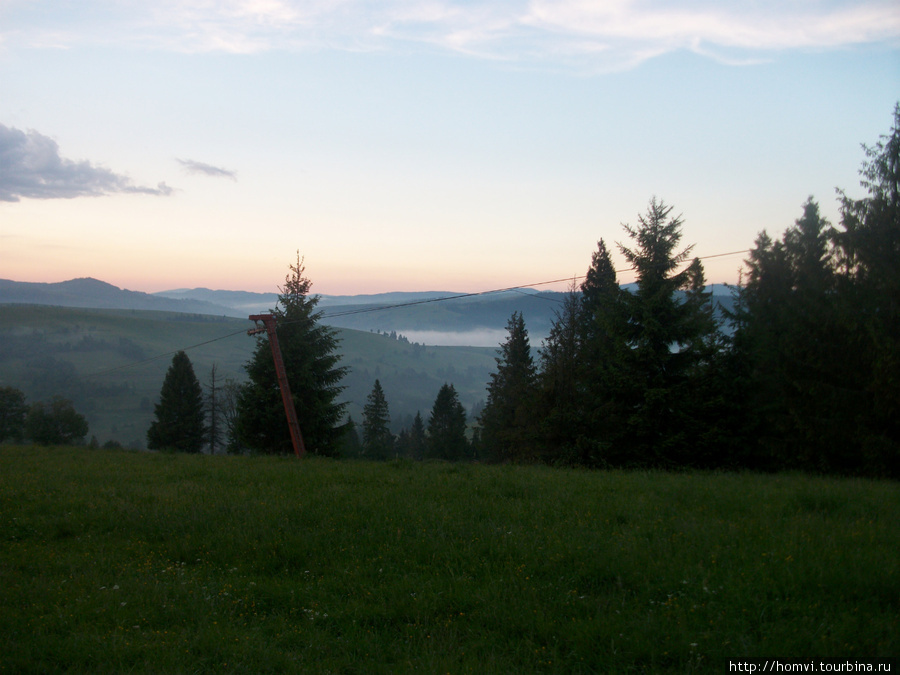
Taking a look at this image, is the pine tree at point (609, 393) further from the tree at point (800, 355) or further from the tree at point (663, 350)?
the tree at point (800, 355)

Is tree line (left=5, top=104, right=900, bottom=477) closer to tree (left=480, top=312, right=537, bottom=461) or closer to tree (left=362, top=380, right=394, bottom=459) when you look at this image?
tree (left=480, top=312, right=537, bottom=461)

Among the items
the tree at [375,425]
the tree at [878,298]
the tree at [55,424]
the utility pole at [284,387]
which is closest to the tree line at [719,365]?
the tree at [878,298]

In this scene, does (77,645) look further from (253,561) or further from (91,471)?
(91,471)

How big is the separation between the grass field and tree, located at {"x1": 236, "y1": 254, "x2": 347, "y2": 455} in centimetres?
1564

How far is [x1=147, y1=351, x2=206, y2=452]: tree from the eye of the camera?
48156 millimetres

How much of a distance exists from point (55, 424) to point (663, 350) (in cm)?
6016

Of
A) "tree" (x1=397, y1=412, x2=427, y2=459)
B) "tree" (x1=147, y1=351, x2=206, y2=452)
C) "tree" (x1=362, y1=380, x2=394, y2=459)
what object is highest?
"tree" (x1=147, y1=351, x2=206, y2=452)

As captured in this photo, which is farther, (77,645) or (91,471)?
(91,471)

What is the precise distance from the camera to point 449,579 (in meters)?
5.66

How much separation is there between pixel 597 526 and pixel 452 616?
2810 mm

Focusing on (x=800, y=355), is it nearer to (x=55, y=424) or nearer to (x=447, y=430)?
(x=447, y=430)

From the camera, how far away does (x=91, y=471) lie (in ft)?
40.8

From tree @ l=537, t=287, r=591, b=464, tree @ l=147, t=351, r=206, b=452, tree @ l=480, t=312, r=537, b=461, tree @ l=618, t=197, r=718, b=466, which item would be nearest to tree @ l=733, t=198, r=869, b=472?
tree @ l=618, t=197, r=718, b=466

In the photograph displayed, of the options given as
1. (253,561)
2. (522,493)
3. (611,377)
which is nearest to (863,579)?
(522,493)
